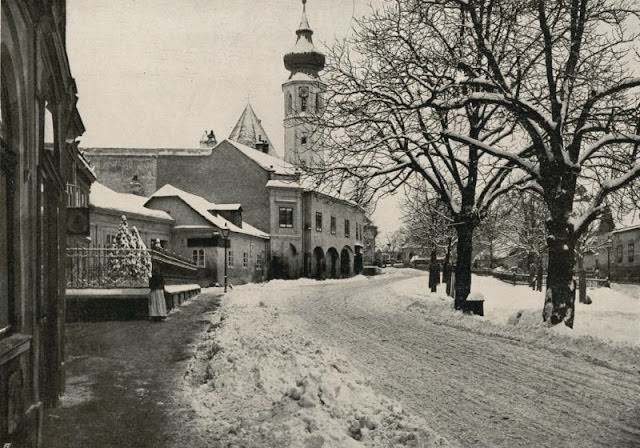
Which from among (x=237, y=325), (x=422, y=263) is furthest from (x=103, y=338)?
(x=422, y=263)

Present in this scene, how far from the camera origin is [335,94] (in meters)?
16.6

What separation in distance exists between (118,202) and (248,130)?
3562 centimetres

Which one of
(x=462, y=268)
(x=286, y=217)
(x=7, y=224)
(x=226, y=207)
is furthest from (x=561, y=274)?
(x=286, y=217)

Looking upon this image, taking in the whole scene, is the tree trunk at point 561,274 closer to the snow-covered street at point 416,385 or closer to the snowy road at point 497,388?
the snow-covered street at point 416,385

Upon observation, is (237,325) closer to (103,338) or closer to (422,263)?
(103,338)

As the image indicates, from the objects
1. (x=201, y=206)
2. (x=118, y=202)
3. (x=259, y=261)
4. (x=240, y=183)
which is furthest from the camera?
(x=240, y=183)

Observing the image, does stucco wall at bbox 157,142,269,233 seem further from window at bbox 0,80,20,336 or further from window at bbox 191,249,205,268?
window at bbox 0,80,20,336

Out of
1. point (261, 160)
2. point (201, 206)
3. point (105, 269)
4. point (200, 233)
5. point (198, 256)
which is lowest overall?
point (198, 256)

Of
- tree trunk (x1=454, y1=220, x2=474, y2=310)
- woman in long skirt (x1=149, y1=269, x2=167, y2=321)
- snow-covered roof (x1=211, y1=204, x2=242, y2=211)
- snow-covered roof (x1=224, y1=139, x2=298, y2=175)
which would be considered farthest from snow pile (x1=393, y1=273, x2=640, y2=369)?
snow-covered roof (x1=224, y1=139, x2=298, y2=175)

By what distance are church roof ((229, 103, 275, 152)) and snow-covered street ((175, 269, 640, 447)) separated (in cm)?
5312

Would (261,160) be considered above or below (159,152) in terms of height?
below

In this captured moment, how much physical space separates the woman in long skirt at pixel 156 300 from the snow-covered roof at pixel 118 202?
41.8 ft

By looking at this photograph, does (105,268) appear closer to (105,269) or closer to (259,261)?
(105,269)

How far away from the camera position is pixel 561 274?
13.6 m
